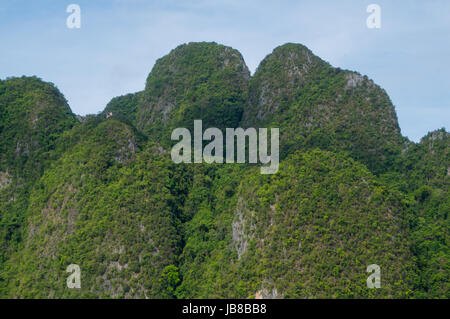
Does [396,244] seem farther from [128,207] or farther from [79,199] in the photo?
[79,199]

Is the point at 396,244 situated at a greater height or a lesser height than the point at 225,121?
lesser

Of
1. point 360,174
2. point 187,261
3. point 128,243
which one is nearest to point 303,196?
point 360,174

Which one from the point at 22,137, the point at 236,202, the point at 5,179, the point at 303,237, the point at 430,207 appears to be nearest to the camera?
the point at 303,237

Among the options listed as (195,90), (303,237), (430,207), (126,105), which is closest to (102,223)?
(303,237)

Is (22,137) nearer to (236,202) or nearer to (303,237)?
(236,202)

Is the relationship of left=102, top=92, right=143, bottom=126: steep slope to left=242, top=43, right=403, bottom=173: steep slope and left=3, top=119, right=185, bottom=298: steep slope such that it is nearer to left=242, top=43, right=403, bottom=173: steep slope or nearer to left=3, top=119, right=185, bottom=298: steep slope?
left=242, top=43, right=403, bottom=173: steep slope

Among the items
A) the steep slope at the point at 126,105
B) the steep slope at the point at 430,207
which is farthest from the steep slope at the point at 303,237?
the steep slope at the point at 126,105
